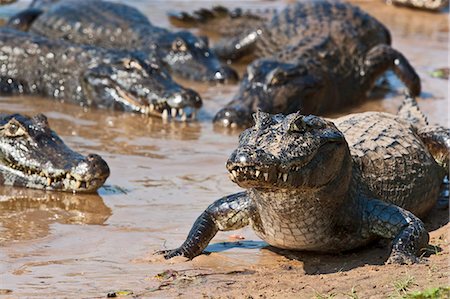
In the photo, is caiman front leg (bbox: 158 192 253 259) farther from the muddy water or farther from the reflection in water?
the reflection in water

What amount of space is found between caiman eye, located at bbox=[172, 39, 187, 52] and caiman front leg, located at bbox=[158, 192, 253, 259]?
6.87 m

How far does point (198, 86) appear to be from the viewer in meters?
11.8

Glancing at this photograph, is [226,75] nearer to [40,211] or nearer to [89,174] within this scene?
[89,174]

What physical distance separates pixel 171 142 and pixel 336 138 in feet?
12.2

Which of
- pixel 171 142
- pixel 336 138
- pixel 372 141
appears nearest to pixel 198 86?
pixel 171 142

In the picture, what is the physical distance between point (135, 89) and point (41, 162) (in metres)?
3.36

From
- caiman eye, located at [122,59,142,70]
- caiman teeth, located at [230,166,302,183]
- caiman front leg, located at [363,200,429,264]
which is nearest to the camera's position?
caiman teeth, located at [230,166,302,183]

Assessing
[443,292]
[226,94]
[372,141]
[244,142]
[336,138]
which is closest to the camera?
[443,292]

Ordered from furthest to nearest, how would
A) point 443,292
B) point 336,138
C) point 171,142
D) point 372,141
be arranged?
1. point 171,142
2. point 372,141
3. point 336,138
4. point 443,292

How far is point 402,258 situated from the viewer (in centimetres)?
544

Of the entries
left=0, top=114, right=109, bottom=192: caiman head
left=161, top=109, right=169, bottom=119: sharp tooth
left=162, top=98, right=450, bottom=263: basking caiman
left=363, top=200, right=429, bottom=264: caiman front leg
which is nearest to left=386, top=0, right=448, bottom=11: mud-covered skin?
left=161, top=109, right=169, bottom=119: sharp tooth

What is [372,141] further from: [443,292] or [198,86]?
[198,86]

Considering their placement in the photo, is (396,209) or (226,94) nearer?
(396,209)

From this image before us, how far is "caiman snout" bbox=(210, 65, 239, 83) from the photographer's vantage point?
1191 cm
